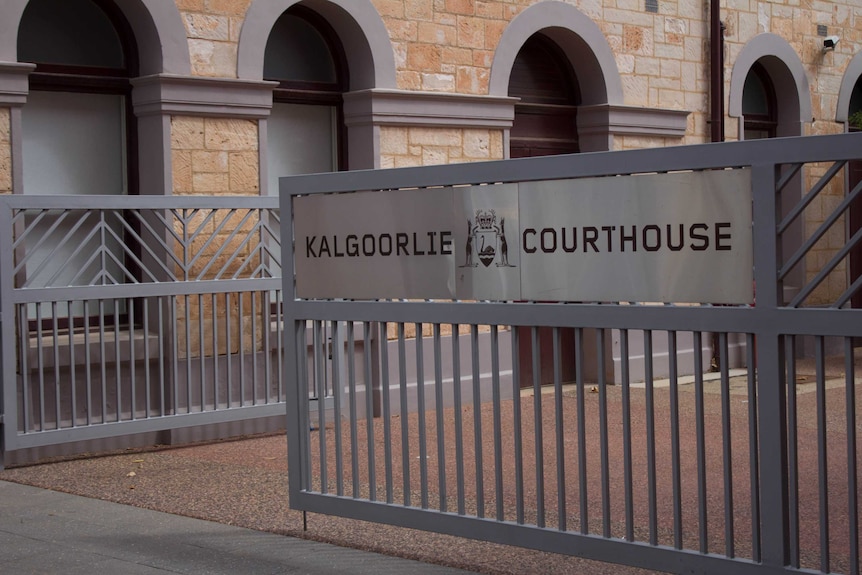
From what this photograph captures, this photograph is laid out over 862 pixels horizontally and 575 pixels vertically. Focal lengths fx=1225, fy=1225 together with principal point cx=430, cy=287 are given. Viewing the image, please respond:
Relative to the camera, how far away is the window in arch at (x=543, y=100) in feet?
39.9

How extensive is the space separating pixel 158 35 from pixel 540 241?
4971mm

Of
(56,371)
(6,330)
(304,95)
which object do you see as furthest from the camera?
(304,95)

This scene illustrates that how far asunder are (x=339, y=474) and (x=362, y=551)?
40cm

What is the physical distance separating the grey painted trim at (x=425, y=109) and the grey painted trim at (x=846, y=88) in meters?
5.78

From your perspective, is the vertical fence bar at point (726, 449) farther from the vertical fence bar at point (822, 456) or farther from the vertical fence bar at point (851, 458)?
the vertical fence bar at point (851, 458)

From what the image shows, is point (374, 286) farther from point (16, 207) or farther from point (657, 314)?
point (16, 207)

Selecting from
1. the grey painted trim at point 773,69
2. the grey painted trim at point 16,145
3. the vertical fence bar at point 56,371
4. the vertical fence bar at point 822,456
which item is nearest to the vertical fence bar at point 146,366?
the vertical fence bar at point 56,371

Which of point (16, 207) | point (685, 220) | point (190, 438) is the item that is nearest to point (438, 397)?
point (685, 220)

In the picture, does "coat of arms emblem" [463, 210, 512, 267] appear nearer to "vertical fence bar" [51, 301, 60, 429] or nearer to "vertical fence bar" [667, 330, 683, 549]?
"vertical fence bar" [667, 330, 683, 549]

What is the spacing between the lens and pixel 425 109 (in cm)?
1078

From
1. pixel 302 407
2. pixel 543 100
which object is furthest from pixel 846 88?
pixel 302 407

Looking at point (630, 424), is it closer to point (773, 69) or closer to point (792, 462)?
point (792, 462)

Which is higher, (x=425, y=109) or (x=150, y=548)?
(x=425, y=109)

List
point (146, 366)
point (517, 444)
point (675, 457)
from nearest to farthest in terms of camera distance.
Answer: point (675, 457), point (517, 444), point (146, 366)
